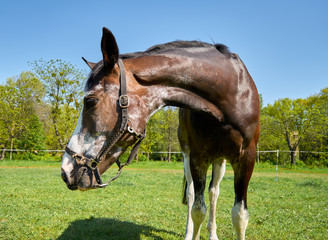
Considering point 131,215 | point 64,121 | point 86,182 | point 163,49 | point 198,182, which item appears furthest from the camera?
point 64,121

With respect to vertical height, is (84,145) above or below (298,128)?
below

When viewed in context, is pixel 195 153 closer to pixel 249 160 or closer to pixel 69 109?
pixel 249 160

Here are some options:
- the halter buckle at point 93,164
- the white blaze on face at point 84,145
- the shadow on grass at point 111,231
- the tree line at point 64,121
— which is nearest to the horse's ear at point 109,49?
the white blaze on face at point 84,145

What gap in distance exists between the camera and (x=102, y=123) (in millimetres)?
1744

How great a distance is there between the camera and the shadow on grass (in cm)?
356

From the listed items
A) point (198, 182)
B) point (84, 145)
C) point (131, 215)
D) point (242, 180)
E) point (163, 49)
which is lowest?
point (131, 215)

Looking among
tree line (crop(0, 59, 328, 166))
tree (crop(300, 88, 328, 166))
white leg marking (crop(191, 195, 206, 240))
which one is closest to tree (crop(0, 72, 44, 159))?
tree line (crop(0, 59, 328, 166))

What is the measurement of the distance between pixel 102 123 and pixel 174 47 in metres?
0.96

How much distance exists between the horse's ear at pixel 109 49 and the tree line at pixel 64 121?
65.2 ft

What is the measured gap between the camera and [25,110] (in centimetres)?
2381

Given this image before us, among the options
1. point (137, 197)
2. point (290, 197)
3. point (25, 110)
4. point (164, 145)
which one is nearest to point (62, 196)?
point (137, 197)

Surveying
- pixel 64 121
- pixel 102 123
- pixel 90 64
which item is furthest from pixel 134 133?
pixel 64 121

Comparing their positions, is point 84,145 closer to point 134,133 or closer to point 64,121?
point 134,133

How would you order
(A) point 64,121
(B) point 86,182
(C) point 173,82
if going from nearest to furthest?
1. (B) point 86,182
2. (C) point 173,82
3. (A) point 64,121
